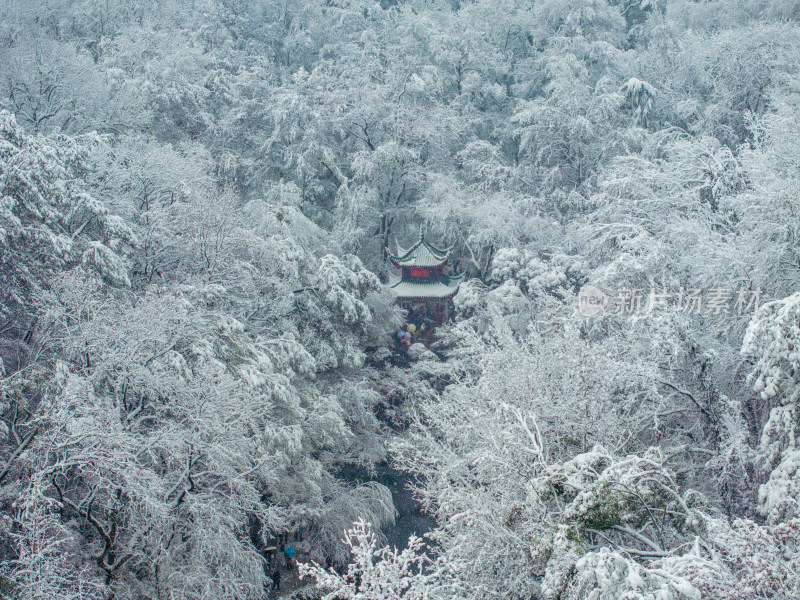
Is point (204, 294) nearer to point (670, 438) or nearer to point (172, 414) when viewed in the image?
point (172, 414)

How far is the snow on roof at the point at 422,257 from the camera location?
717 inches

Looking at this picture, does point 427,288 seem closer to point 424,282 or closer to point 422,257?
point 424,282

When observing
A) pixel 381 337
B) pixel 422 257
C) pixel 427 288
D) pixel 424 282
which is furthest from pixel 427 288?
pixel 381 337

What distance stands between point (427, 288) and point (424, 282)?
316 millimetres

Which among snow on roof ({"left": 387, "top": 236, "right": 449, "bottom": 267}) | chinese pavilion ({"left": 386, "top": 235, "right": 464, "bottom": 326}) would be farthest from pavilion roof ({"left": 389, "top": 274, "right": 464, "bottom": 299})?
snow on roof ({"left": 387, "top": 236, "right": 449, "bottom": 267})

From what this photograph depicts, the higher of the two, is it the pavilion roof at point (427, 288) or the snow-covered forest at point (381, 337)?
the snow-covered forest at point (381, 337)

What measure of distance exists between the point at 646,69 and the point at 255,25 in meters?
16.5

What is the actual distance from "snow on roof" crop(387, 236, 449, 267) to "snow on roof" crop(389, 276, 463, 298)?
2.12 feet

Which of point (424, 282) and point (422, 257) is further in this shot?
point (424, 282)

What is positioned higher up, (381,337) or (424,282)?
(381,337)

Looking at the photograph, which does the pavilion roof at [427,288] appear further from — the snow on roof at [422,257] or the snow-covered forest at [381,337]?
the snow-covered forest at [381,337]

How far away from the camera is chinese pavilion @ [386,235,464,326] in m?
18.2

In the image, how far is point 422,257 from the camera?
18.3 metres

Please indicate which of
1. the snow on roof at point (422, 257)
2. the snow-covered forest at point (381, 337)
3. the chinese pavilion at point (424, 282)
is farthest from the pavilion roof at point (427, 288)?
the snow-covered forest at point (381, 337)
